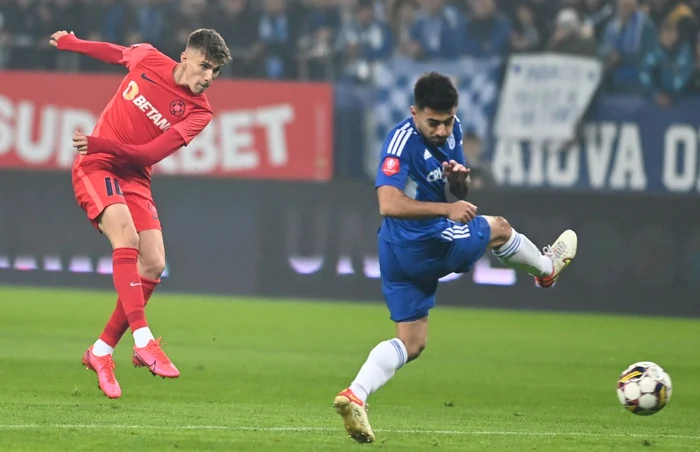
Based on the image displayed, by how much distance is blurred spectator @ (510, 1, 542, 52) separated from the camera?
19.5 metres

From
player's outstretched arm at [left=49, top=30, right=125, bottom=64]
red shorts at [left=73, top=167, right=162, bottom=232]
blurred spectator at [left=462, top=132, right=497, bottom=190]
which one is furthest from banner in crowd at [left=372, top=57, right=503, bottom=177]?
red shorts at [left=73, top=167, right=162, bottom=232]

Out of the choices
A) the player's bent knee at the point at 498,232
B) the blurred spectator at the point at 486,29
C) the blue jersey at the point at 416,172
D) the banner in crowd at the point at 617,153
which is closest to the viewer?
the blue jersey at the point at 416,172

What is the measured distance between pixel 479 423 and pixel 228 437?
181 cm

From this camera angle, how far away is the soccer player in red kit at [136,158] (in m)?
8.75

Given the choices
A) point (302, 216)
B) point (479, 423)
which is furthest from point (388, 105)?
point (479, 423)

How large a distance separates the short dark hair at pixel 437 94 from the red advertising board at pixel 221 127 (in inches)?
469

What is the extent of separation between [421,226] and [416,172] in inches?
11.7

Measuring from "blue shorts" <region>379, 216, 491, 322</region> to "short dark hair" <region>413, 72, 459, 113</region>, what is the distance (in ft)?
2.49

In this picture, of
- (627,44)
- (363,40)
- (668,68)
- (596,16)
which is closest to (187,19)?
(363,40)

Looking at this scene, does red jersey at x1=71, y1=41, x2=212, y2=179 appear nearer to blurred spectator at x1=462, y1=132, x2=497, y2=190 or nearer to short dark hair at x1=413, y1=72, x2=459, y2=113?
short dark hair at x1=413, y1=72, x2=459, y2=113

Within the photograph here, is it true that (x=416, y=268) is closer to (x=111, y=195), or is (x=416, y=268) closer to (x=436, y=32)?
(x=111, y=195)

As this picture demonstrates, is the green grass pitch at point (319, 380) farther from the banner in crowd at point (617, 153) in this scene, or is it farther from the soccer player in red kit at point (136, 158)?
the banner in crowd at point (617, 153)

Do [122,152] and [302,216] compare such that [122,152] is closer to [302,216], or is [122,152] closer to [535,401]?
[535,401]

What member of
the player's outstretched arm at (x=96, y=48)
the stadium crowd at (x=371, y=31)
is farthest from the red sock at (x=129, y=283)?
the stadium crowd at (x=371, y=31)
